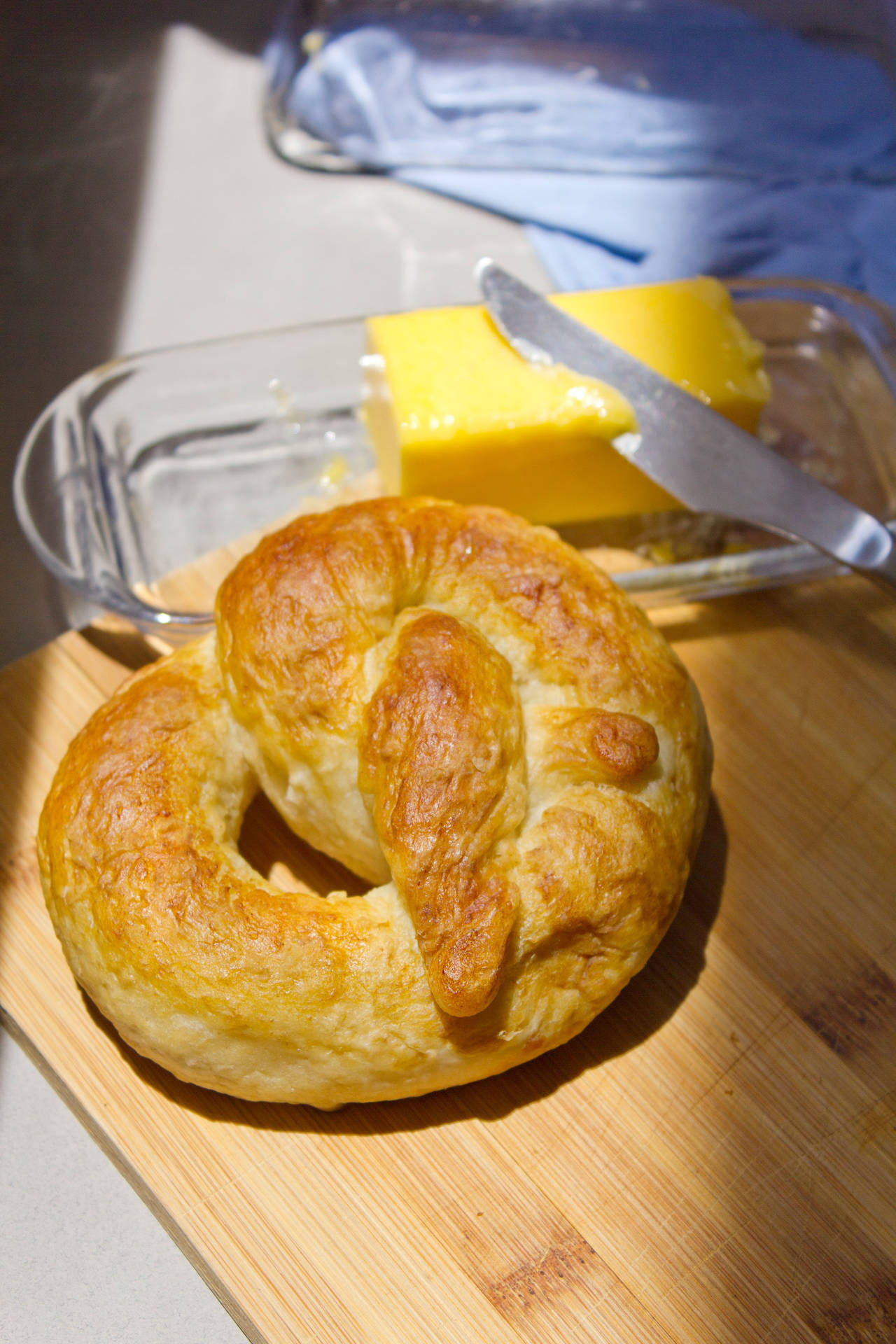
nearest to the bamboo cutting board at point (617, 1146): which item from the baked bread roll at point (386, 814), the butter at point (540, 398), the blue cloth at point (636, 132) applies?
the baked bread roll at point (386, 814)

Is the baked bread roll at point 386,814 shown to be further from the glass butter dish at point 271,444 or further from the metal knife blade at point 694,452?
the glass butter dish at point 271,444

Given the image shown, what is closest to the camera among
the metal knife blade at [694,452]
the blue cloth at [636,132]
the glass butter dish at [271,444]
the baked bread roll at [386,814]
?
the baked bread roll at [386,814]

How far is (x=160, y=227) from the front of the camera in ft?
9.45

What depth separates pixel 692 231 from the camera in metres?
2.70

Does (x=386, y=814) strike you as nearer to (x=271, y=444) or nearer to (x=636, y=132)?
(x=271, y=444)

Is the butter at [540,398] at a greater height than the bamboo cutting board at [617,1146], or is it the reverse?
the butter at [540,398]

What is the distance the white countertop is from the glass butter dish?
0.27 meters

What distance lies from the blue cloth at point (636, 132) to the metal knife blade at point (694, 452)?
74cm

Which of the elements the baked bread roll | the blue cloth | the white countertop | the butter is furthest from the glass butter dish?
the baked bread roll

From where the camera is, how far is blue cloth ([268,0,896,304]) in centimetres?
269

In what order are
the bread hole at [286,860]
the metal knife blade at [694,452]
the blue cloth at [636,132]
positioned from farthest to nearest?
the blue cloth at [636,132] < the metal knife blade at [694,452] < the bread hole at [286,860]

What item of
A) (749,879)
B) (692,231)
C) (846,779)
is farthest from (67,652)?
(692,231)

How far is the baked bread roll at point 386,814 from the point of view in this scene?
1.39 m

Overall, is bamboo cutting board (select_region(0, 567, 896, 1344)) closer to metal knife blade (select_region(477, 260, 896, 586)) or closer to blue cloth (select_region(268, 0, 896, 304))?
metal knife blade (select_region(477, 260, 896, 586))
